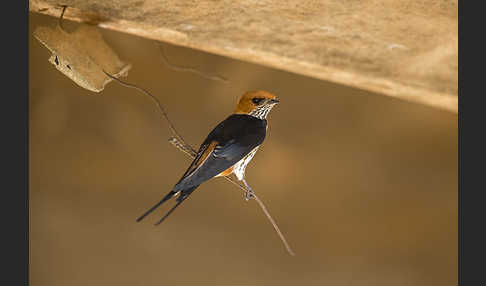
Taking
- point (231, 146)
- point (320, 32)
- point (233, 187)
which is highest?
point (320, 32)

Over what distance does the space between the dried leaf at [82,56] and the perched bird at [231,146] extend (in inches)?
14.2

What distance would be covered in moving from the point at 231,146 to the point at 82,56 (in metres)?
0.48

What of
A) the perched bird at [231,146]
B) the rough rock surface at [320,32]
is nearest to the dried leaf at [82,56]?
the rough rock surface at [320,32]

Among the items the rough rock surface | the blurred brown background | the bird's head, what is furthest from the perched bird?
the blurred brown background

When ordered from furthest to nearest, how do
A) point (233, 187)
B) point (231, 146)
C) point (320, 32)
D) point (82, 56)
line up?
point (233, 187) < point (320, 32) < point (82, 56) < point (231, 146)

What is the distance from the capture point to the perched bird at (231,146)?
1.06 metres

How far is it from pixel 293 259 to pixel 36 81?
3.18 ft

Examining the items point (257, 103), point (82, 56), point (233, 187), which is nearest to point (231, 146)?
point (257, 103)

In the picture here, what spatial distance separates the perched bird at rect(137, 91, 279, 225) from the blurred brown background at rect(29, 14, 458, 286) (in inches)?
18.4

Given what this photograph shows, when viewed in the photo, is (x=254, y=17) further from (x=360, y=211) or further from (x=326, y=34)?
(x=360, y=211)

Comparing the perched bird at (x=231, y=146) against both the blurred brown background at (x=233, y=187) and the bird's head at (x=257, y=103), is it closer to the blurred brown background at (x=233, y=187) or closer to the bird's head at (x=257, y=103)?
the bird's head at (x=257, y=103)

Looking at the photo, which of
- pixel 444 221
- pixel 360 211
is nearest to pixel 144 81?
pixel 360 211

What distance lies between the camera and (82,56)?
51.7 inches

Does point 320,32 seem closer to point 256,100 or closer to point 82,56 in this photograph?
point 256,100
